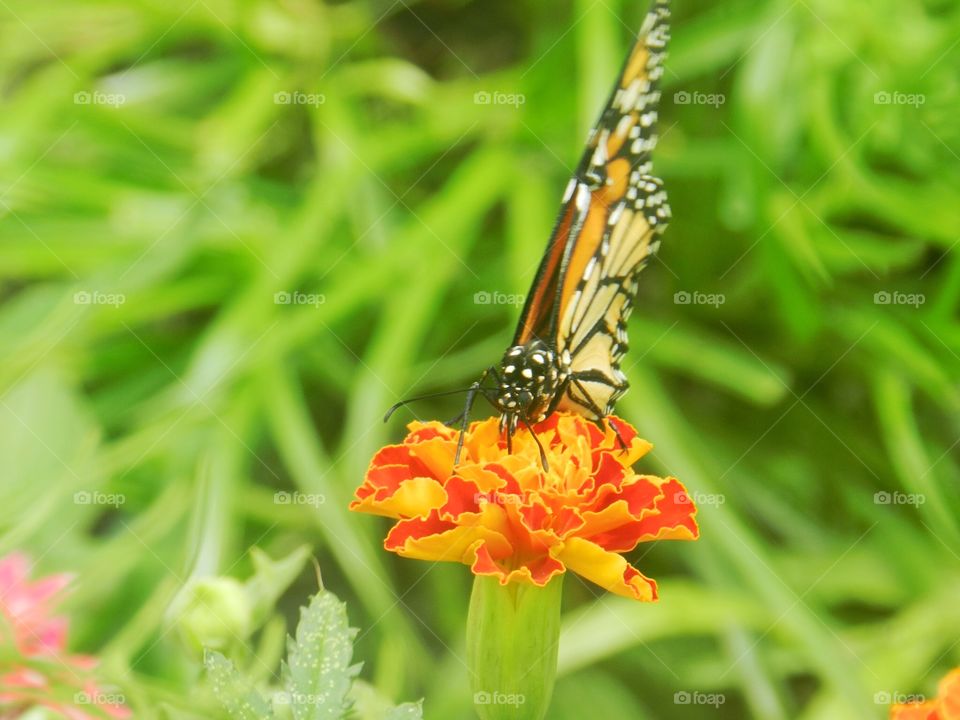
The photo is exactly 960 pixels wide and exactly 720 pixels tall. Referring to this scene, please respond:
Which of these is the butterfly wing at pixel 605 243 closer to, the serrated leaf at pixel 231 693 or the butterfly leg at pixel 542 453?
the butterfly leg at pixel 542 453

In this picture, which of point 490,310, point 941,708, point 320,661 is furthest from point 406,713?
point 490,310

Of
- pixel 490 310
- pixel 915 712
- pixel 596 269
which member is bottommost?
pixel 915 712

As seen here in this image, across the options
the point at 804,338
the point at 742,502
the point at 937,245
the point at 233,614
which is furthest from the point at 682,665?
the point at 233,614

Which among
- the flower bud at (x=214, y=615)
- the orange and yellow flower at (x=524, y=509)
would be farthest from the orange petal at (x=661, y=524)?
the flower bud at (x=214, y=615)

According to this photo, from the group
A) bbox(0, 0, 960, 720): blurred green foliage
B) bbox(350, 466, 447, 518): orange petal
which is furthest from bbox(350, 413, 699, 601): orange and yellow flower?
bbox(0, 0, 960, 720): blurred green foliage

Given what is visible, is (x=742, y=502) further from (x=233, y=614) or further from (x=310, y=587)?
(x=233, y=614)

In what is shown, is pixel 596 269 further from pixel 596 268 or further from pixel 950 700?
pixel 950 700

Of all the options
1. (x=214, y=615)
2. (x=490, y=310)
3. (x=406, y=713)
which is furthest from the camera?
(x=490, y=310)
